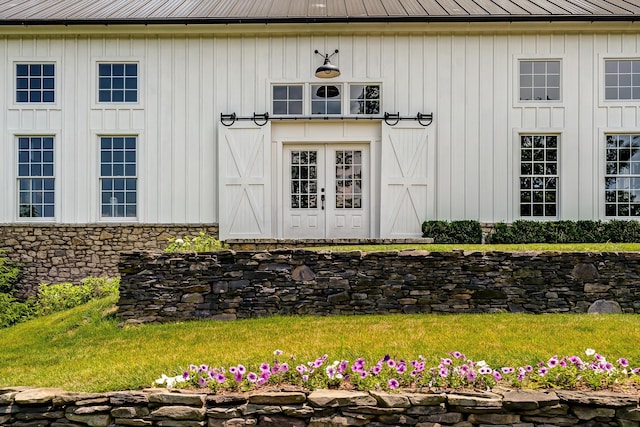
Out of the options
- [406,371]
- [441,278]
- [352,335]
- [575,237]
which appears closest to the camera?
[406,371]

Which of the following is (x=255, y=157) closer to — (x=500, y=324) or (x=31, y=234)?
(x=31, y=234)

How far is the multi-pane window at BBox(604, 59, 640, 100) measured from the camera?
1163 cm

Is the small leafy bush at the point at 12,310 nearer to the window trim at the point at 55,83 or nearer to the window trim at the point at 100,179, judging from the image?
the window trim at the point at 100,179

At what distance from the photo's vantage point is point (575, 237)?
11.2 metres

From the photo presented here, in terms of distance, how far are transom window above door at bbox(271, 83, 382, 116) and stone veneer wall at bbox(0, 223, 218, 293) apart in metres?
3.19

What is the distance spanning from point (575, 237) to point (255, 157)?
7.14 metres

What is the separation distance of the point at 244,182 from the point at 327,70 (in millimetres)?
3008

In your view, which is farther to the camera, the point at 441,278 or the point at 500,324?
the point at 441,278

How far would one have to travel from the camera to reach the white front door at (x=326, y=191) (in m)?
11.7

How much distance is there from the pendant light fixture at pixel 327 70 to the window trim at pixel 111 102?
400cm

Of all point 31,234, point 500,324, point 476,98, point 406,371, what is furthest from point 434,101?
point 31,234

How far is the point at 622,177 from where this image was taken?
11578 millimetres

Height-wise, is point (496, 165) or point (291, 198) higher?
point (496, 165)

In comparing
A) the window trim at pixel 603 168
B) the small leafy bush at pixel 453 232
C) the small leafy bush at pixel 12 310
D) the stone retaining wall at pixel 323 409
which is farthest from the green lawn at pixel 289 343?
the window trim at pixel 603 168
